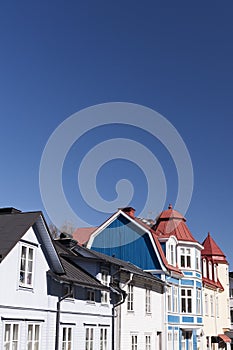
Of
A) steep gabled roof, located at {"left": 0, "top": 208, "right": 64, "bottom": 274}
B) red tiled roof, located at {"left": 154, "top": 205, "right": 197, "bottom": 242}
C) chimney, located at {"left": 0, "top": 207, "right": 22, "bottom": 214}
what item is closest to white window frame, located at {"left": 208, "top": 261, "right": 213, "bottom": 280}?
red tiled roof, located at {"left": 154, "top": 205, "right": 197, "bottom": 242}

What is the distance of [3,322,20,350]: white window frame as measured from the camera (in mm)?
17344

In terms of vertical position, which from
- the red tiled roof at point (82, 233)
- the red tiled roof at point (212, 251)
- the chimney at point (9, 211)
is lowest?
the chimney at point (9, 211)

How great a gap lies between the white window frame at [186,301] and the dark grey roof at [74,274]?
1328cm

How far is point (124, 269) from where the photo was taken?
1037 inches

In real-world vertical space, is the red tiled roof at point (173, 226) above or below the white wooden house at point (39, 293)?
above

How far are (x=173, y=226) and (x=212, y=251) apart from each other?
13.7m

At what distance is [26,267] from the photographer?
1869 cm

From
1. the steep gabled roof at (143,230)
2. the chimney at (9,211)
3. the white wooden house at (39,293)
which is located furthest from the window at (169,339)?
Result: the chimney at (9,211)

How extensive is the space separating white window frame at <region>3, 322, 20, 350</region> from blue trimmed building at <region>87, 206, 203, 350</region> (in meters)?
16.3

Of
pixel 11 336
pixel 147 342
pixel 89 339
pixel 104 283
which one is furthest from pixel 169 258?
pixel 11 336

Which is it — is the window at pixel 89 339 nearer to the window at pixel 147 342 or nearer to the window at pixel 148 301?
the window at pixel 147 342

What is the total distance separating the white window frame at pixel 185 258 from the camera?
3678 cm

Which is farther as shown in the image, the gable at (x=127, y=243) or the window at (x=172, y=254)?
the window at (x=172, y=254)

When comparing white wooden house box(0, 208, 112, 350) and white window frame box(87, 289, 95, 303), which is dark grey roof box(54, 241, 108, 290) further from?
white window frame box(87, 289, 95, 303)
